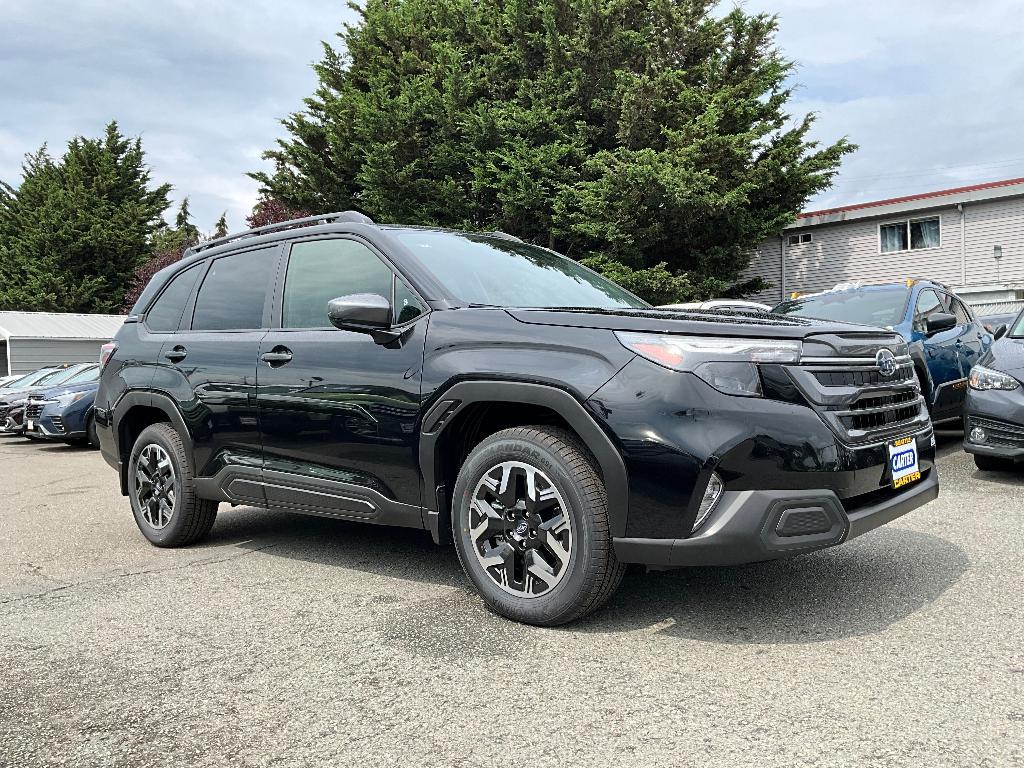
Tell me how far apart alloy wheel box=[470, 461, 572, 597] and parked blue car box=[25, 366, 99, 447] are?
11.5 metres

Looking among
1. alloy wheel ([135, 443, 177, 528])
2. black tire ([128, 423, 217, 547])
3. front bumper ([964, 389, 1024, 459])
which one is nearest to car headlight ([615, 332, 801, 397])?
black tire ([128, 423, 217, 547])

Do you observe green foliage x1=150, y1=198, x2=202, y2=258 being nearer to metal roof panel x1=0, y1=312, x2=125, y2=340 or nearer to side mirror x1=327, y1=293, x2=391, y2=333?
metal roof panel x1=0, y1=312, x2=125, y2=340

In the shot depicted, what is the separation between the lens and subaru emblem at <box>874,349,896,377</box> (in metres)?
3.34

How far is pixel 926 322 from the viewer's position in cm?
783

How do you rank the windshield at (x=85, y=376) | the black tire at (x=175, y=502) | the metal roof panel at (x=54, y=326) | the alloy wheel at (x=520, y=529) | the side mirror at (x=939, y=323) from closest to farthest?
the alloy wheel at (x=520, y=529)
the black tire at (x=175, y=502)
the side mirror at (x=939, y=323)
the windshield at (x=85, y=376)
the metal roof panel at (x=54, y=326)

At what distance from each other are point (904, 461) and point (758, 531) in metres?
0.91

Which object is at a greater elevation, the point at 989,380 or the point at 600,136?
the point at 600,136

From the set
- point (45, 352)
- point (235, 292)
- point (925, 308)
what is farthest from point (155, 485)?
point (45, 352)

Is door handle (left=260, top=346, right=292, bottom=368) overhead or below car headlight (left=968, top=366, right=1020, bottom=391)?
overhead

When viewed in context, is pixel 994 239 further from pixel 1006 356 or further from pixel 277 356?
pixel 277 356

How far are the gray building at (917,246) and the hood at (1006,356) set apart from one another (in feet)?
47.9

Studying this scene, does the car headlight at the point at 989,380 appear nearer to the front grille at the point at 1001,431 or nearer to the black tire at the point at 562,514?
the front grille at the point at 1001,431

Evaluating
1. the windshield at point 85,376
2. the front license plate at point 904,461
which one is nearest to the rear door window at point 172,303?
the front license plate at point 904,461

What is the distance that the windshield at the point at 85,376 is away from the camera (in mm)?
14452
